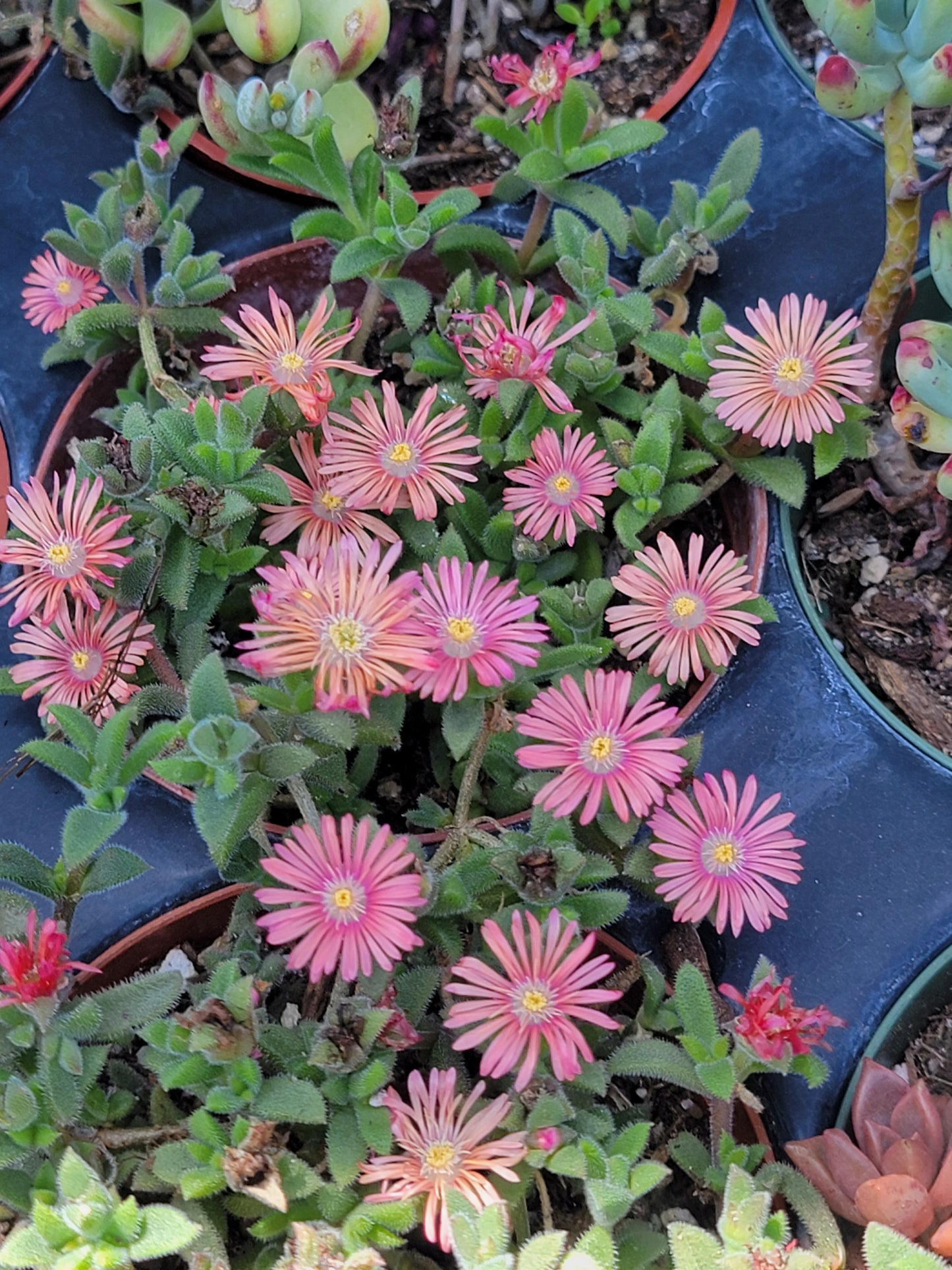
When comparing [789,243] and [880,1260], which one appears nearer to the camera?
[880,1260]

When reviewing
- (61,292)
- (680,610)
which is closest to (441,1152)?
(680,610)

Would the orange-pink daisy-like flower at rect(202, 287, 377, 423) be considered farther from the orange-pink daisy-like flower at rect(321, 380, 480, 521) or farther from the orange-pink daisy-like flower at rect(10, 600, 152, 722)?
→ the orange-pink daisy-like flower at rect(10, 600, 152, 722)

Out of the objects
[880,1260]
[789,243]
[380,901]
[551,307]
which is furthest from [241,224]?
[880,1260]

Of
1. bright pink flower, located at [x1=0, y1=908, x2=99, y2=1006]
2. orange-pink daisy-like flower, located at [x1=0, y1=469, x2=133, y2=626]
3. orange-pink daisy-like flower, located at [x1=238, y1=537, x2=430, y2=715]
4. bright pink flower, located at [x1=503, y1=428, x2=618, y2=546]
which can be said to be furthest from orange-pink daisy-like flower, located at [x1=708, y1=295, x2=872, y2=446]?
bright pink flower, located at [x1=0, y1=908, x2=99, y2=1006]

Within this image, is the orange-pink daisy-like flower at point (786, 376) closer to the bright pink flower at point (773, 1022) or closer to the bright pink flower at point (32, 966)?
the bright pink flower at point (773, 1022)

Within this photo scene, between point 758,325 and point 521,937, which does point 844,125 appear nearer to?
point 758,325

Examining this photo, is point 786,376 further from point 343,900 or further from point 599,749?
point 343,900
